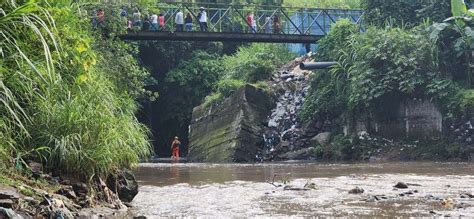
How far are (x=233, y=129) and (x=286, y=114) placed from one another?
234cm

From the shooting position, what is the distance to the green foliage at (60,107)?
6676mm

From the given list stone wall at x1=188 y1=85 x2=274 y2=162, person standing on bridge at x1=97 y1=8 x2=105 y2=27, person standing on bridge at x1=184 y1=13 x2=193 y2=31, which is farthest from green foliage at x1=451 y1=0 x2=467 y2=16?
person standing on bridge at x1=97 y1=8 x2=105 y2=27

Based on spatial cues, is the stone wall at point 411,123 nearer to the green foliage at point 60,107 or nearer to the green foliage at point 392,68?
the green foliage at point 392,68

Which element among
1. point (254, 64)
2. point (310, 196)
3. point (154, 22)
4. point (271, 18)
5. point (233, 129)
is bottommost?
point (310, 196)

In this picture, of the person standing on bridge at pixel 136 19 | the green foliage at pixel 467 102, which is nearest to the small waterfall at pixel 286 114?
the green foliage at pixel 467 102

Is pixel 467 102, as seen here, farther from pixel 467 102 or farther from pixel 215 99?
pixel 215 99

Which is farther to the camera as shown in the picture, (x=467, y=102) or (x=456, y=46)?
(x=456, y=46)

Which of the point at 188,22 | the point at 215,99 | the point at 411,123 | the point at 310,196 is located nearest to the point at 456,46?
the point at 411,123

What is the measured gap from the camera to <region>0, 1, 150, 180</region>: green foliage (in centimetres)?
668

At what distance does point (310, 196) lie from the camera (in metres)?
8.97

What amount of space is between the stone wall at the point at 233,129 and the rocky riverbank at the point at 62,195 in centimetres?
1308

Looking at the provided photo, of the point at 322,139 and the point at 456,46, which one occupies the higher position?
the point at 456,46

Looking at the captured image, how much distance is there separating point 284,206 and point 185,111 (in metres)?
24.0

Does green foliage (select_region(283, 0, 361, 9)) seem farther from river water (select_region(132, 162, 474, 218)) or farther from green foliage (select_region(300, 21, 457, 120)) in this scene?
river water (select_region(132, 162, 474, 218))
